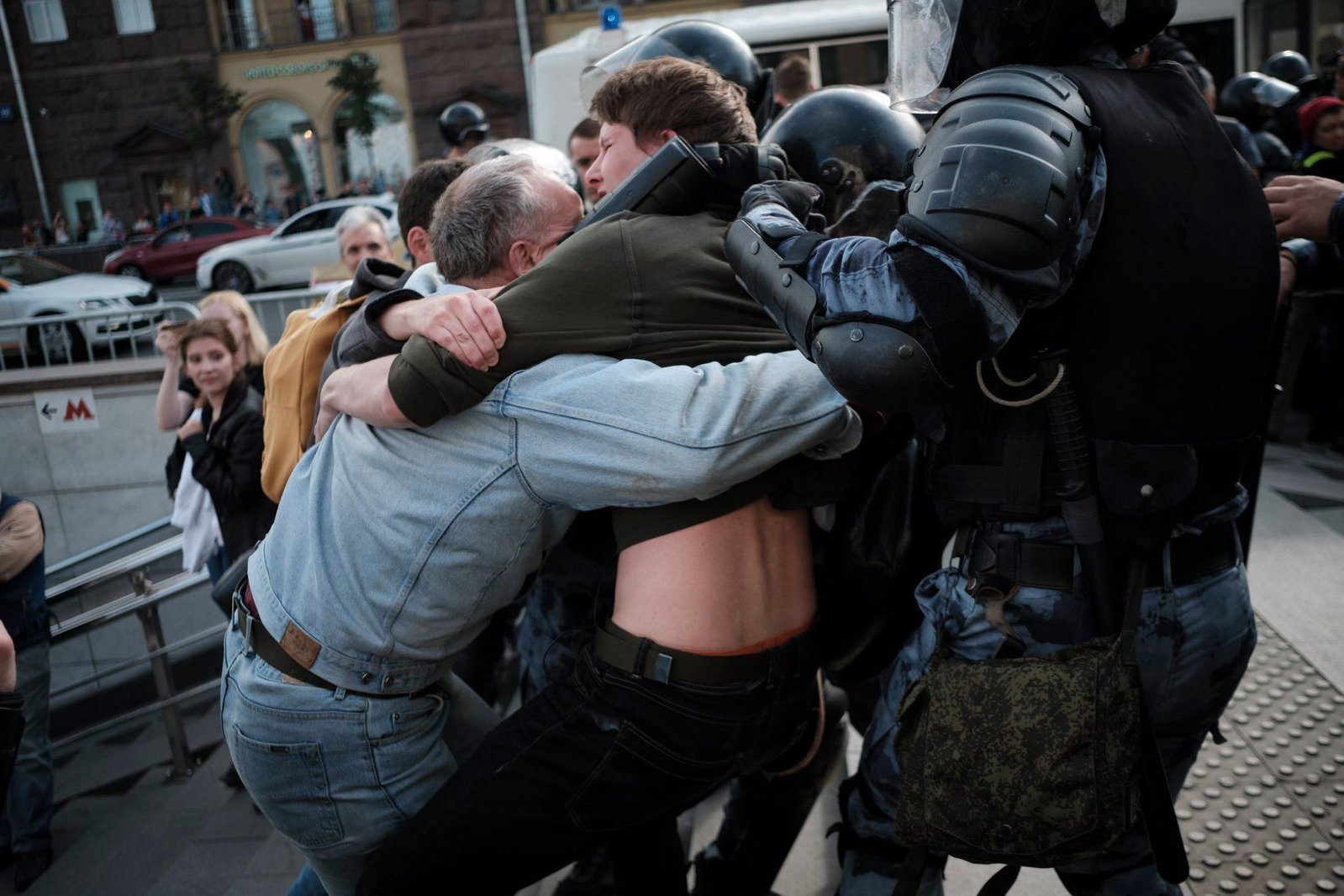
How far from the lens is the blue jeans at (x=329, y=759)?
1.69 m

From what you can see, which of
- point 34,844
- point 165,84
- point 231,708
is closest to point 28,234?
point 165,84

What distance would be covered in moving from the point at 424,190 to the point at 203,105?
90.8 feet

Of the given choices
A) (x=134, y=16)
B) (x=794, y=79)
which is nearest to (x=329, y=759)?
(x=794, y=79)

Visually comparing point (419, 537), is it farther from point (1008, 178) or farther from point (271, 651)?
point (1008, 178)

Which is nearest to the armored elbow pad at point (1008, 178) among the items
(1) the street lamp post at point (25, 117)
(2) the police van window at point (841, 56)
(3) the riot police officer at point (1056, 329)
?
(3) the riot police officer at point (1056, 329)

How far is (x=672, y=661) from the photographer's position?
5.25 ft

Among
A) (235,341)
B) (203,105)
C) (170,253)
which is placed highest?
(203,105)

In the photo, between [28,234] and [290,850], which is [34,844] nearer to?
[290,850]

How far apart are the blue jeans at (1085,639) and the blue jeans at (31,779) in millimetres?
3474

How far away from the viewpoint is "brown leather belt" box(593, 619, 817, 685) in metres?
1.60

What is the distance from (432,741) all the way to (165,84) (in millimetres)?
30788

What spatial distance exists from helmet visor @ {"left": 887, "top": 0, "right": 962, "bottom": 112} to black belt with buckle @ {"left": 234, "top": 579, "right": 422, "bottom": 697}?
125 cm

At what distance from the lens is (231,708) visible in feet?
5.79

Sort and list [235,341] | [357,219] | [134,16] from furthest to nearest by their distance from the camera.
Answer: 1. [134,16]
2. [357,219]
3. [235,341]
